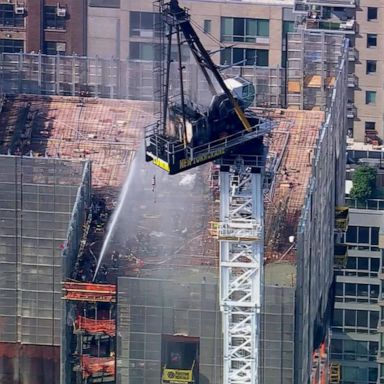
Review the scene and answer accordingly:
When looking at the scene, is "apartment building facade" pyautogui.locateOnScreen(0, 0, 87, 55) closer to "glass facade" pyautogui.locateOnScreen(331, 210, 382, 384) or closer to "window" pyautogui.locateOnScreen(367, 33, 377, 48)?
"window" pyautogui.locateOnScreen(367, 33, 377, 48)

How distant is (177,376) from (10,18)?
48.7 m

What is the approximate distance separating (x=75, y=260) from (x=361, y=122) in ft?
169

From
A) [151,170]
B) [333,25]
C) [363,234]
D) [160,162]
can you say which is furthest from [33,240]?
[333,25]

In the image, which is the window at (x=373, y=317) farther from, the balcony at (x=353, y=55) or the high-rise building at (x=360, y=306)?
the balcony at (x=353, y=55)

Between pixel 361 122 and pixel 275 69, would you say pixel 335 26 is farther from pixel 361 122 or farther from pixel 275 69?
pixel 275 69

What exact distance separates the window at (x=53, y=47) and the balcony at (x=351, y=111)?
18.2 m

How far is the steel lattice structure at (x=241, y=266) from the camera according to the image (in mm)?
106938

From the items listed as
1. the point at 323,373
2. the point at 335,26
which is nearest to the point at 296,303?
the point at 323,373

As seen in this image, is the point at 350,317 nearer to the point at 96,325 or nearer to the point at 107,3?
the point at 107,3

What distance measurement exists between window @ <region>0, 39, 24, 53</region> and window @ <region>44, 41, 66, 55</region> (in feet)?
4.58

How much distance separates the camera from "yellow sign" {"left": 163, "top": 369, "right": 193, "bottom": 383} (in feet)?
362

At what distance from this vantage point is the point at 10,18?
509 feet

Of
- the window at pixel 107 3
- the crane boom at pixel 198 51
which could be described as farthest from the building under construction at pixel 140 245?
the window at pixel 107 3

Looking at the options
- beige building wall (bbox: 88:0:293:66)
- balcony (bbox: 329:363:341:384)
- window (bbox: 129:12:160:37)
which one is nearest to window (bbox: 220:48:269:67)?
beige building wall (bbox: 88:0:293:66)
